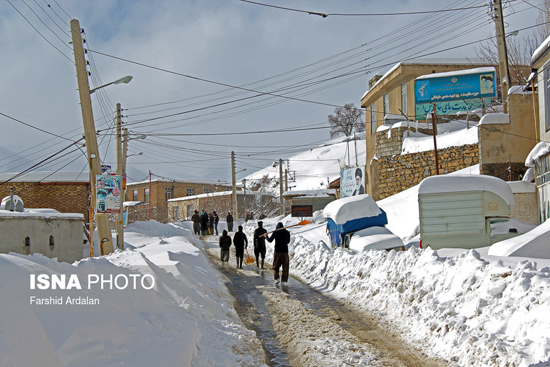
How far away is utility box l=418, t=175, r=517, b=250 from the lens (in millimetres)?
13328

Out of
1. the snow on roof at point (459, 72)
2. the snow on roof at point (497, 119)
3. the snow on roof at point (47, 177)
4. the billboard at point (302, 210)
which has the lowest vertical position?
the billboard at point (302, 210)

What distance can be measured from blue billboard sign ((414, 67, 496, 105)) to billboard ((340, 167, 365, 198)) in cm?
595

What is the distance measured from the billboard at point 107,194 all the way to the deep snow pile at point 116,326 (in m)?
5.67

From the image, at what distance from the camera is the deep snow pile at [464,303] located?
17.1 feet

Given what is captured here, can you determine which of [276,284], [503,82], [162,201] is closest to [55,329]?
[276,284]

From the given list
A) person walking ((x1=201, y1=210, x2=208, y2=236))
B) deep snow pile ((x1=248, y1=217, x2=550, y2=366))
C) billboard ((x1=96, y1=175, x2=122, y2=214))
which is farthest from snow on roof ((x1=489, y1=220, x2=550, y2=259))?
person walking ((x1=201, y1=210, x2=208, y2=236))

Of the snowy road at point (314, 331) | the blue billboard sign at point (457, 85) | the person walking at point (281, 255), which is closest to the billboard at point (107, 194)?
the snowy road at point (314, 331)

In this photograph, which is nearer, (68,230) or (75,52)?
(75,52)

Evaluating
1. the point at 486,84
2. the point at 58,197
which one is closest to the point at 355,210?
the point at 486,84

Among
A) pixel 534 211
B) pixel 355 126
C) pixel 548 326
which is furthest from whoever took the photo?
pixel 355 126

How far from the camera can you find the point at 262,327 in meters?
8.26

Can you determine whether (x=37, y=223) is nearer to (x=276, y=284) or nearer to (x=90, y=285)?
(x=276, y=284)

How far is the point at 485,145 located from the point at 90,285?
1666cm

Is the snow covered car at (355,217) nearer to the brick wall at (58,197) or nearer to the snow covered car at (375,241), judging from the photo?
the snow covered car at (375,241)
